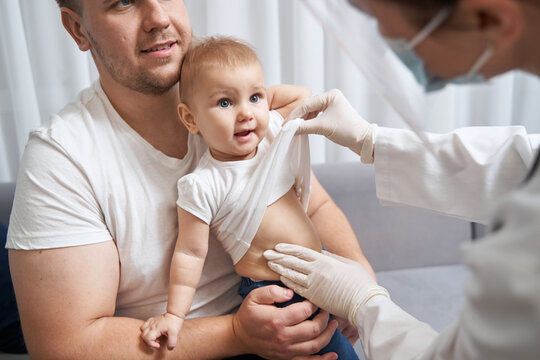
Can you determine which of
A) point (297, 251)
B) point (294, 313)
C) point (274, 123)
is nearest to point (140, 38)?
point (274, 123)

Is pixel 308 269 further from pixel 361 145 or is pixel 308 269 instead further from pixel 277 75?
pixel 277 75

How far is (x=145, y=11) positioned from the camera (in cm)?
118

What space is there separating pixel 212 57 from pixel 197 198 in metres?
0.33

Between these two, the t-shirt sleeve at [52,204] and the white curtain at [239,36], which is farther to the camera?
the white curtain at [239,36]

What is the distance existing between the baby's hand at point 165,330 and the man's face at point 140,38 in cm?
58

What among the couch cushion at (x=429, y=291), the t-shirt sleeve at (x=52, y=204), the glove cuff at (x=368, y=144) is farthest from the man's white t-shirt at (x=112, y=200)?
the couch cushion at (x=429, y=291)

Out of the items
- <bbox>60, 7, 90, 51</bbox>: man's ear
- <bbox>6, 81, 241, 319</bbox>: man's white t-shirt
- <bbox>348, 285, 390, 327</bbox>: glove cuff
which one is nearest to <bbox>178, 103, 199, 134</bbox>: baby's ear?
<bbox>6, 81, 241, 319</bbox>: man's white t-shirt

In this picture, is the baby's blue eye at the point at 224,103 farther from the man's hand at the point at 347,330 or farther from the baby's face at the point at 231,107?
the man's hand at the point at 347,330

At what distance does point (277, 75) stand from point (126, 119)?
2.93 feet

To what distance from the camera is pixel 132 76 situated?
1.20 m

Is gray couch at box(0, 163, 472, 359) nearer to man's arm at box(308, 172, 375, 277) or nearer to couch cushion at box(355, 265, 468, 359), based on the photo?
couch cushion at box(355, 265, 468, 359)

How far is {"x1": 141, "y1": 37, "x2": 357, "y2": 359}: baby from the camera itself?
1098 millimetres

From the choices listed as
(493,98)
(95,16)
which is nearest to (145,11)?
(95,16)

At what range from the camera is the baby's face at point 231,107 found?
109 centimetres
